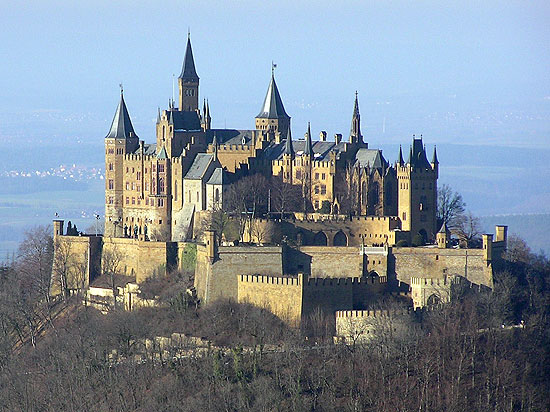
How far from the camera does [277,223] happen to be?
81.7 m

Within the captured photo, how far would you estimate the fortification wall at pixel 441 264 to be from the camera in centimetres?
7425

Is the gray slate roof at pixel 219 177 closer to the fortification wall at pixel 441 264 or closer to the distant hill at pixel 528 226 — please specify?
the fortification wall at pixel 441 264

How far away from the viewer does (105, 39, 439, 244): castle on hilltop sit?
Answer: 82.7 m

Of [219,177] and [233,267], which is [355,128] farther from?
[233,267]

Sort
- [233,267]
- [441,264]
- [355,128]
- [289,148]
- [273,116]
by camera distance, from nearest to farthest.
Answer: [441,264]
[233,267]
[289,148]
[355,128]
[273,116]

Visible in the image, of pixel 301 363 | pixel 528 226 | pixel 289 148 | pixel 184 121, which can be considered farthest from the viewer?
pixel 528 226

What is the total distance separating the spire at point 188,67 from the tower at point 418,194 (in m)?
17.8

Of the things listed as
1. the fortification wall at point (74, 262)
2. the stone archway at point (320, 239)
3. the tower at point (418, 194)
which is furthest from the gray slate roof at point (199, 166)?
the tower at point (418, 194)

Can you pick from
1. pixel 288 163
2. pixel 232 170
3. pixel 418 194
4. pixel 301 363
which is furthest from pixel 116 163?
pixel 301 363

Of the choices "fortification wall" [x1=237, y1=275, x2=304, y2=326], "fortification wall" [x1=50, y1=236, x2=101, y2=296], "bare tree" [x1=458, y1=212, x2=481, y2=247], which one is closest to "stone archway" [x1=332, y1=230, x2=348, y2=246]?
"bare tree" [x1=458, y1=212, x2=481, y2=247]

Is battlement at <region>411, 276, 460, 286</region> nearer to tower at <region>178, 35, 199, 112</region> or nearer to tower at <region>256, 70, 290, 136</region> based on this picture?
tower at <region>256, 70, 290, 136</region>

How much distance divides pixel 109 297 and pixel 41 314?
4.05 metres

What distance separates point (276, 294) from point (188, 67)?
87.3 ft

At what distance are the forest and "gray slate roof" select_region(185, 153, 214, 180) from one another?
13467mm
